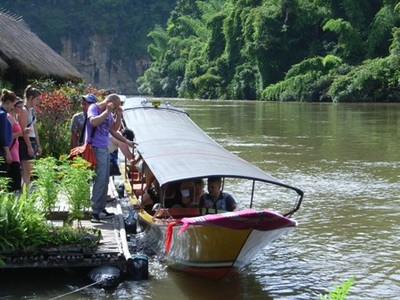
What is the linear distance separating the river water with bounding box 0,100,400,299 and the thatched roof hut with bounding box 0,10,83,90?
6.35 m

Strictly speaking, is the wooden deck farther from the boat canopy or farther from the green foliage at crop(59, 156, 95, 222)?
the boat canopy

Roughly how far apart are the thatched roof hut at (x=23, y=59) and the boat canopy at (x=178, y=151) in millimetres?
7134

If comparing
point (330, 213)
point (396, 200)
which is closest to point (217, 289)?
point (330, 213)

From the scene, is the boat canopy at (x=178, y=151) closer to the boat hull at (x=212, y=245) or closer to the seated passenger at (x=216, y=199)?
the seated passenger at (x=216, y=199)

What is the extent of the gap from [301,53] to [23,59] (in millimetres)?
49568

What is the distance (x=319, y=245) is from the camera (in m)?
10.9

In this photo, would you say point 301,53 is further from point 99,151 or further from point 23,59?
point 99,151

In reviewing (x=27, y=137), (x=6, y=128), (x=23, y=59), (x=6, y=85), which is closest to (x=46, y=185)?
(x=6, y=128)

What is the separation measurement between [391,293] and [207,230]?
2.26 m

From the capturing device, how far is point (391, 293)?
338 inches

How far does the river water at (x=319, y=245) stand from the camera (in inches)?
337

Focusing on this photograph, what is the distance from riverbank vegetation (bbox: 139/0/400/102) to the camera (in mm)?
54719

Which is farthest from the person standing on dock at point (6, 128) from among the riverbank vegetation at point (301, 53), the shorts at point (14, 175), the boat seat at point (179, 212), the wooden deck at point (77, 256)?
the riverbank vegetation at point (301, 53)

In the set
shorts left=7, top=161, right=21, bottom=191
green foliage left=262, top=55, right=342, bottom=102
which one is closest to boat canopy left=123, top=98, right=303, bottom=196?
shorts left=7, top=161, right=21, bottom=191
